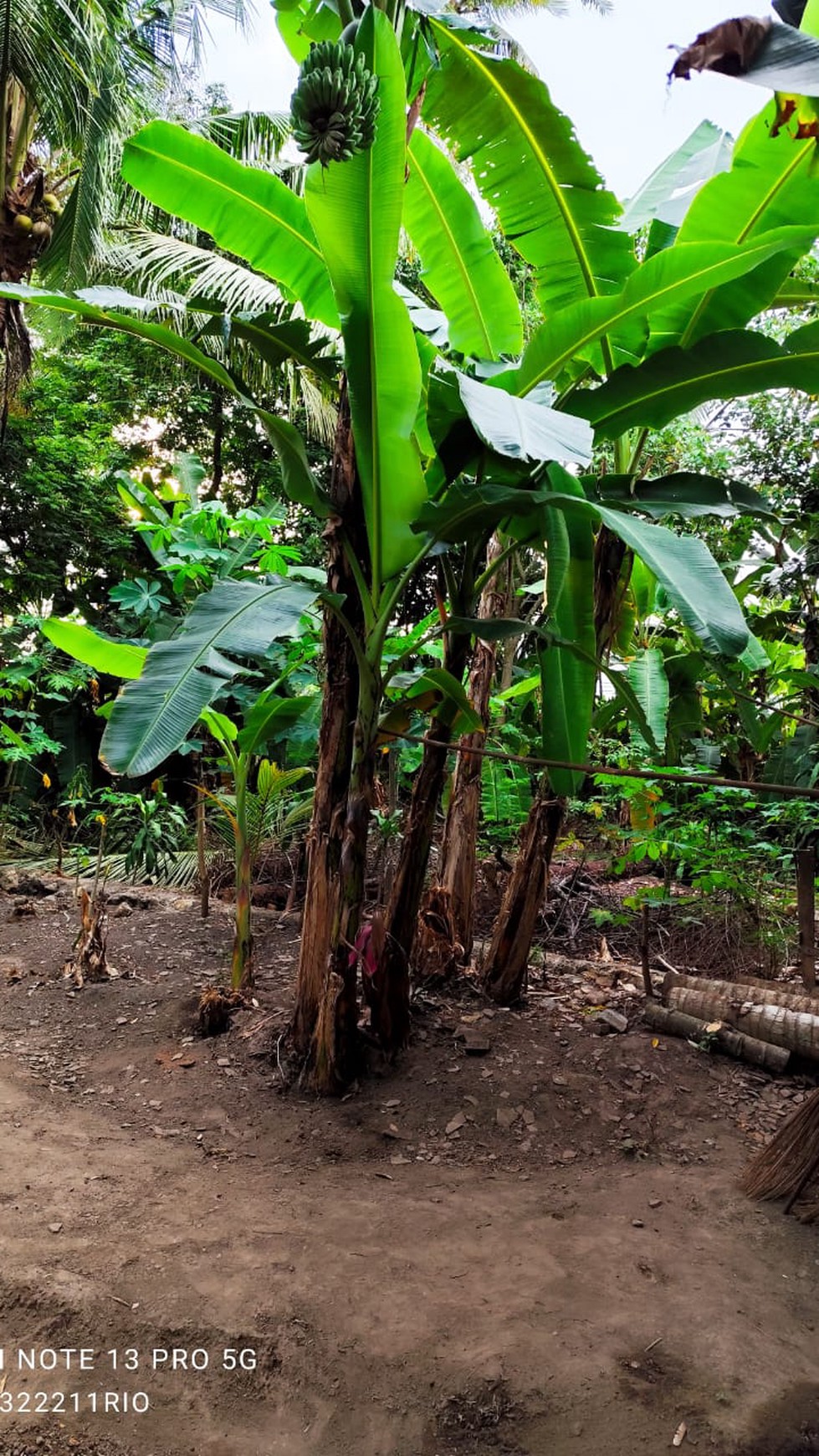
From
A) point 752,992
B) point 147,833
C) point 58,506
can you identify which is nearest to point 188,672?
point 752,992

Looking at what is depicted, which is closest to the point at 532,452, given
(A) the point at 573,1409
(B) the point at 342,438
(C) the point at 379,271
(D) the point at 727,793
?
(C) the point at 379,271

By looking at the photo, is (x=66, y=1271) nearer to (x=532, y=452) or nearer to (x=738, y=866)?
(x=532, y=452)

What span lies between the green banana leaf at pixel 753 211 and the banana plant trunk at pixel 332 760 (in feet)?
3.79

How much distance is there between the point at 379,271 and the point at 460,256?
710mm

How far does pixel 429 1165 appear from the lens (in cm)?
239

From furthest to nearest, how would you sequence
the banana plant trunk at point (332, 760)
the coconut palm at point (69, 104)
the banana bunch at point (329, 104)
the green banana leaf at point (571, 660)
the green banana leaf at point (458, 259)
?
the coconut palm at point (69, 104), the banana plant trunk at point (332, 760), the green banana leaf at point (458, 259), the green banana leaf at point (571, 660), the banana bunch at point (329, 104)

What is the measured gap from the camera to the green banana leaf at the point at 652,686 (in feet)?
12.1

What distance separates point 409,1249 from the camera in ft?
6.37

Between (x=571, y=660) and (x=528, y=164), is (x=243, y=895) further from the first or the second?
(x=528, y=164)

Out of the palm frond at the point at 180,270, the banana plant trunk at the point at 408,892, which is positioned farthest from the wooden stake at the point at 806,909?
the palm frond at the point at 180,270

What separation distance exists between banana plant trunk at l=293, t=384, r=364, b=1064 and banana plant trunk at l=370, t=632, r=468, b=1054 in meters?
0.22

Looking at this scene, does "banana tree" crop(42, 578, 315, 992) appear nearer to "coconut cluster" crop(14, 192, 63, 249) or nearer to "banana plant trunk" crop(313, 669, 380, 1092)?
"banana plant trunk" crop(313, 669, 380, 1092)

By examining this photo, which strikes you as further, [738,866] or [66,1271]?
[738,866]

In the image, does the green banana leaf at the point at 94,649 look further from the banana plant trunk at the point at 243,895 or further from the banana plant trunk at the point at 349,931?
the banana plant trunk at the point at 349,931
